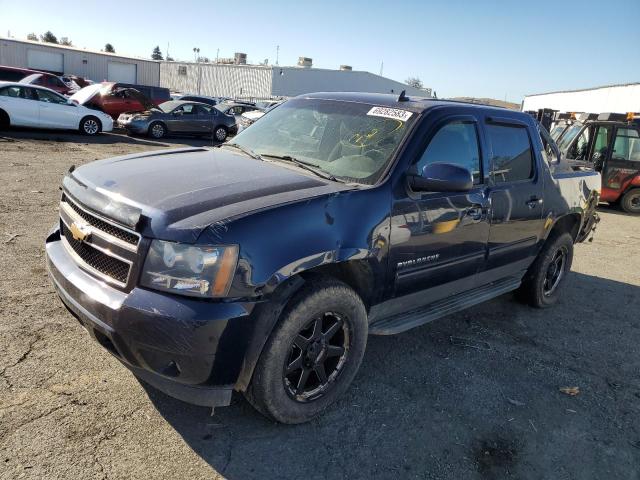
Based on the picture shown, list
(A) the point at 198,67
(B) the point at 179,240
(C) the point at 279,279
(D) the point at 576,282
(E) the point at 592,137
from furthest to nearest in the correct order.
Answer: (A) the point at 198,67, (E) the point at 592,137, (D) the point at 576,282, (C) the point at 279,279, (B) the point at 179,240

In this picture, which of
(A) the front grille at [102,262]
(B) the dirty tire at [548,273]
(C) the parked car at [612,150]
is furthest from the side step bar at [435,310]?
(C) the parked car at [612,150]

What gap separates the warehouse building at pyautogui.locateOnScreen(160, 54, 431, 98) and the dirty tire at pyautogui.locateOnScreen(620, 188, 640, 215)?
116 feet

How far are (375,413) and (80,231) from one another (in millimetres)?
2016

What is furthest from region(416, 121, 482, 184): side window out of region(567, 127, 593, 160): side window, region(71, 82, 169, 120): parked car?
region(71, 82, 169, 120): parked car

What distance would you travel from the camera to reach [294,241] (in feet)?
8.46

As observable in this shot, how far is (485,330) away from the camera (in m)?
4.52

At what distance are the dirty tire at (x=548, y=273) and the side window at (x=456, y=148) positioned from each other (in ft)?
5.25

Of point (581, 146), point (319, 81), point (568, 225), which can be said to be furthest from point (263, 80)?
point (568, 225)

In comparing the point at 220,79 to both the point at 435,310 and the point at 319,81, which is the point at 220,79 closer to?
the point at 319,81

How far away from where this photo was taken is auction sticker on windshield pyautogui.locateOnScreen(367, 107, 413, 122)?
3.46 m

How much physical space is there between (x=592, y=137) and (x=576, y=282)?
6.91 m

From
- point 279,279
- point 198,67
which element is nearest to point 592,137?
point 279,279

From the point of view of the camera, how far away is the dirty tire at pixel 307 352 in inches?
103

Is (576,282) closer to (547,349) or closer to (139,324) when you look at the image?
(547,349)
